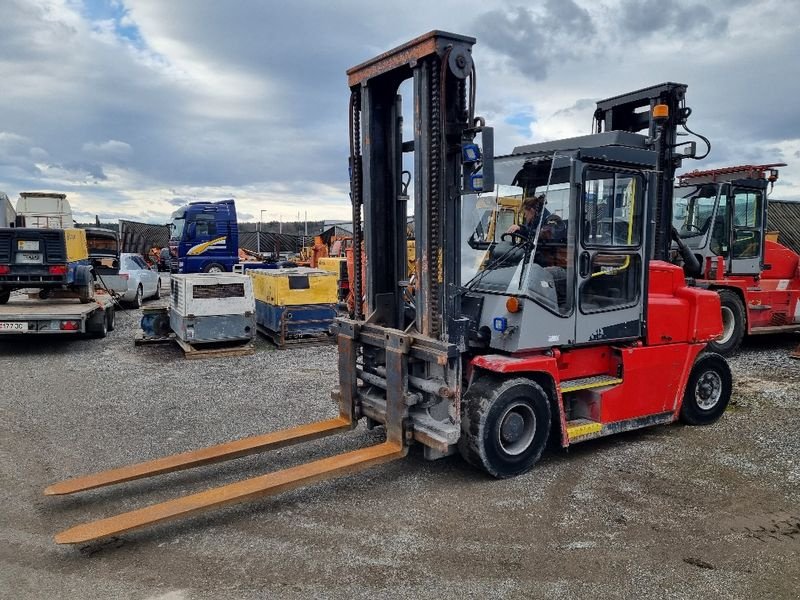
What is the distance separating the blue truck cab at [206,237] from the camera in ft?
65.9

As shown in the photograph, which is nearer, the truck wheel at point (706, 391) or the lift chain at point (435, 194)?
the lift chain at point (435, 194)

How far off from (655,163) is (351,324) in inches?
126

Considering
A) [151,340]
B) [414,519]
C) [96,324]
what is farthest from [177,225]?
[414,519]

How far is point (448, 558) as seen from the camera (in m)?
4.03

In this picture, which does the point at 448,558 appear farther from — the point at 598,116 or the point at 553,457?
the point at 598,116

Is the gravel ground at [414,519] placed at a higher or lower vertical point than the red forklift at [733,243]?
lower

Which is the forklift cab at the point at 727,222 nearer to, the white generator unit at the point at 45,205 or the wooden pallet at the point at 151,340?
the wooden pallet at the point at 151,340

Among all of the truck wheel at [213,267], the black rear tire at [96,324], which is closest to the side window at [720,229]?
the black rear tire at [96,324]

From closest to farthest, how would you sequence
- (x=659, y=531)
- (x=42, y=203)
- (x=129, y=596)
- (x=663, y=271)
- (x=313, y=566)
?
(x=129, y=596)
(x=313, y=566)
(x=659, y=531)
(x=663, y=271)
(x=42, y=203)

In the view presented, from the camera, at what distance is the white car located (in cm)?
1747

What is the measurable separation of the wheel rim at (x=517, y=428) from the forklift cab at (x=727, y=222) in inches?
283

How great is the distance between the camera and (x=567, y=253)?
5.39 metres

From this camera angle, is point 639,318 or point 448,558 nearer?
point 448,558

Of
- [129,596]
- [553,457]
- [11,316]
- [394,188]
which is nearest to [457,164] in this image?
[394,188]
